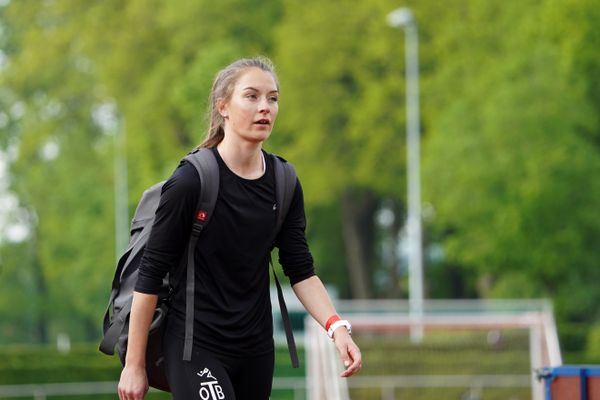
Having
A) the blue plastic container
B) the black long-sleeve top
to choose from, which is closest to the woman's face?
the black long-sleeve top

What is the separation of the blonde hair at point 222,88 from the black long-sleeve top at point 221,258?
0.18 meters

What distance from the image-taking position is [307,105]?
48.2 m

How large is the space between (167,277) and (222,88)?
0.73m

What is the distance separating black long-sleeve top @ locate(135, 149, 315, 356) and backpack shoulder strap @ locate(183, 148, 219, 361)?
0.07ft

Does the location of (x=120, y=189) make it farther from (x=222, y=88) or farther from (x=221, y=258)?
(x=221, y=258)

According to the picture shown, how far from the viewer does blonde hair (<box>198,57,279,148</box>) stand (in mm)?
6180

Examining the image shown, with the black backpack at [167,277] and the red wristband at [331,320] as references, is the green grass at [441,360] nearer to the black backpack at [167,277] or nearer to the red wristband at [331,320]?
the red wristband at [331,320]

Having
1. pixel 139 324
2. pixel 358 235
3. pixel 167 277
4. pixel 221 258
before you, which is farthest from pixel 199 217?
pixel 358 235

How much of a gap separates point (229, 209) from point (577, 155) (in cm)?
3142

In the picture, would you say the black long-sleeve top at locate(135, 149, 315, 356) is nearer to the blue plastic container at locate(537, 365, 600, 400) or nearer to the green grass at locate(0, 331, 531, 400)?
the blue plastic container at locate(537, 365, 600, 400)

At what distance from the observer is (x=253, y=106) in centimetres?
609

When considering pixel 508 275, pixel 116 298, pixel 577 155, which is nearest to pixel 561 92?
pixel 577 155

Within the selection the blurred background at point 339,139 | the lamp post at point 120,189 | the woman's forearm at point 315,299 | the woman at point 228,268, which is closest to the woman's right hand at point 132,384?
the woman at point 228,268

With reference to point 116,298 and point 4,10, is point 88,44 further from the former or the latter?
point 116,298
